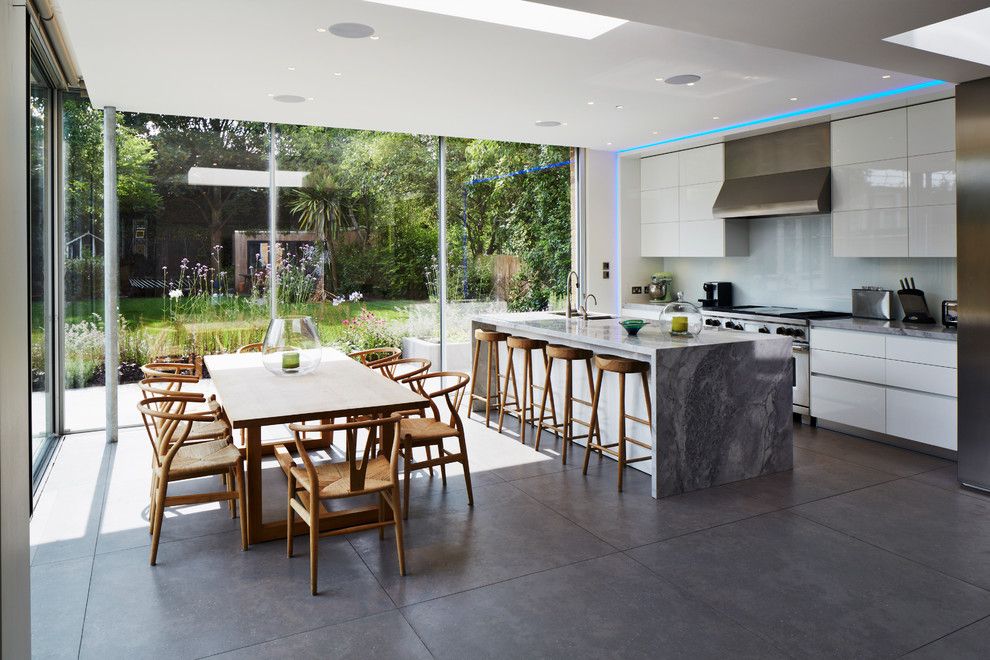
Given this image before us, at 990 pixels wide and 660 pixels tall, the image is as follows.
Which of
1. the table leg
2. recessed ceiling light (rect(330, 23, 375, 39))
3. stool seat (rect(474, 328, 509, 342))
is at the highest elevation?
recessed ceiling light (rect(330, 23, 375, 39))

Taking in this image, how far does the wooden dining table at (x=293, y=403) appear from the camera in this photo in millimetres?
3365

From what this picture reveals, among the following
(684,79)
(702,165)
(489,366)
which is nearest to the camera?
(684,79)

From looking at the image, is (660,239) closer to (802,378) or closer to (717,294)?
(717,294)

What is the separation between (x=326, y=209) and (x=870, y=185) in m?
4.69

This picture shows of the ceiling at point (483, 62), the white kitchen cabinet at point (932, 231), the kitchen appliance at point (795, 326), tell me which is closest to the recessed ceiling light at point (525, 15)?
the ceiling at point (483, 62)

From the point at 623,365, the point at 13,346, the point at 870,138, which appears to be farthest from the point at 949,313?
the point at 13,346

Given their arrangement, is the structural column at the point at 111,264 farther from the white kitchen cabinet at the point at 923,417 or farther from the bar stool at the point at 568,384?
the white kitchen cabinet at the point at 923,417

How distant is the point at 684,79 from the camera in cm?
484

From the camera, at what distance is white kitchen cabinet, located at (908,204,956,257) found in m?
5.18

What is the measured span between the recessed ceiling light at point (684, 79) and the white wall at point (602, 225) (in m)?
2.95

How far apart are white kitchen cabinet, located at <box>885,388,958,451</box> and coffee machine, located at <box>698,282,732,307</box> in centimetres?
233

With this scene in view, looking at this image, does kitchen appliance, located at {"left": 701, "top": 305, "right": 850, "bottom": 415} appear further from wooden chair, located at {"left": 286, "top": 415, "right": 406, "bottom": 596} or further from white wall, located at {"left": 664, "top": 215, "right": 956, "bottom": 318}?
wooden chair, located at {"left": 286, "top": 415, "right": 406, "bottom": 596}

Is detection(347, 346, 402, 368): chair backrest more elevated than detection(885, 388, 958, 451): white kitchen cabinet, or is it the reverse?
detection(347, 346, 402, 368): chair backrest

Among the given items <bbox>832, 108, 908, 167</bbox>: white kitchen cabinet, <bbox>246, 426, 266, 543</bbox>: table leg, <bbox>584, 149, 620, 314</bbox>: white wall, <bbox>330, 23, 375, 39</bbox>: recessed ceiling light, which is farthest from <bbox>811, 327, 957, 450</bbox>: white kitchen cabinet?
<bbox>246, 426, 266, 543</bbox>: table leg
